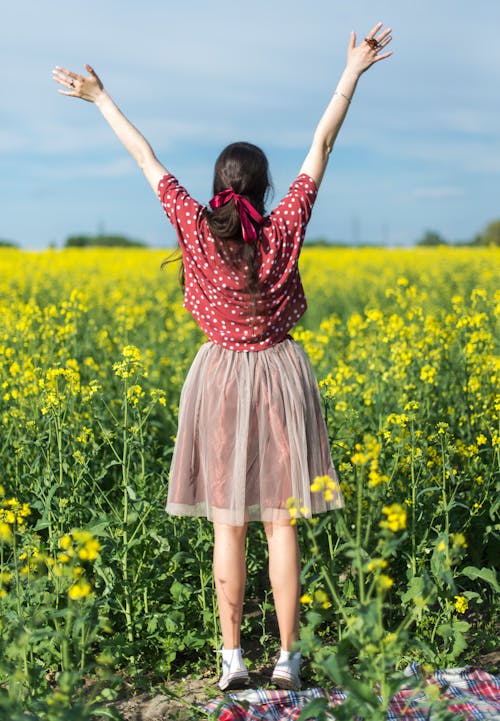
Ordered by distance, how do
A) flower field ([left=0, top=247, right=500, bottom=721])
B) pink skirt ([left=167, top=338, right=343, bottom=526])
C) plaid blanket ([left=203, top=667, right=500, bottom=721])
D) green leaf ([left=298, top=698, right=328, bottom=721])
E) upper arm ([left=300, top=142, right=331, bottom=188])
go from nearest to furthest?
green leaf ([left=298, top=698, right=328, bottom=721]) → flower field ([left=0, top=247, right=500, bottom=721]) → plaid blanket ([left=203, top=667, right=500, bottom=721]) → pink skirt ([left=167, top=338, right=343, bottom=526]) → upper arm ([left=300, top=142, right=331, bottom=188])

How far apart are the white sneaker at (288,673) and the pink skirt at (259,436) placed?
19.5 inches

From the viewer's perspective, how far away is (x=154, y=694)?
3.10 metres

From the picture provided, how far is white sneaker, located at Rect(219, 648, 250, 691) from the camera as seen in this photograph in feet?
9.96

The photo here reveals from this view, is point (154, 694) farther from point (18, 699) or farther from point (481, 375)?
point (481, 375)

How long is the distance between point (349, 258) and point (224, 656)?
49.4ft

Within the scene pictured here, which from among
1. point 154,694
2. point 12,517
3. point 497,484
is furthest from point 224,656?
point 497,484

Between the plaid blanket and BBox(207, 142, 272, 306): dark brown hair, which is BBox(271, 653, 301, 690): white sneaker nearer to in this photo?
the plaid blanket

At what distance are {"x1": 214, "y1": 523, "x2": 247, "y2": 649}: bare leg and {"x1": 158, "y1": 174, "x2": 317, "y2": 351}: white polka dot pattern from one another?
0.62m

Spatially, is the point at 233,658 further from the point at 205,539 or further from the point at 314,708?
the point at 314,708

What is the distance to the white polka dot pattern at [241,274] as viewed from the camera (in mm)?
2930

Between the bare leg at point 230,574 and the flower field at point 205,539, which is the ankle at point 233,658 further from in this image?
the flower field at point 205,539

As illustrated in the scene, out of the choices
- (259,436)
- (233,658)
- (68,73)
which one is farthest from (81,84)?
(233,658)

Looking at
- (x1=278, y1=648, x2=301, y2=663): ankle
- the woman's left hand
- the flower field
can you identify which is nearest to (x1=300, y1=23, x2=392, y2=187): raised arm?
the woman's left hand

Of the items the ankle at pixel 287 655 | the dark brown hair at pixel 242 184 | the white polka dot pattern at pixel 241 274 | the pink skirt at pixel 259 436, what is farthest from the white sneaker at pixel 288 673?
the dark brown hair at pixel 242 184
